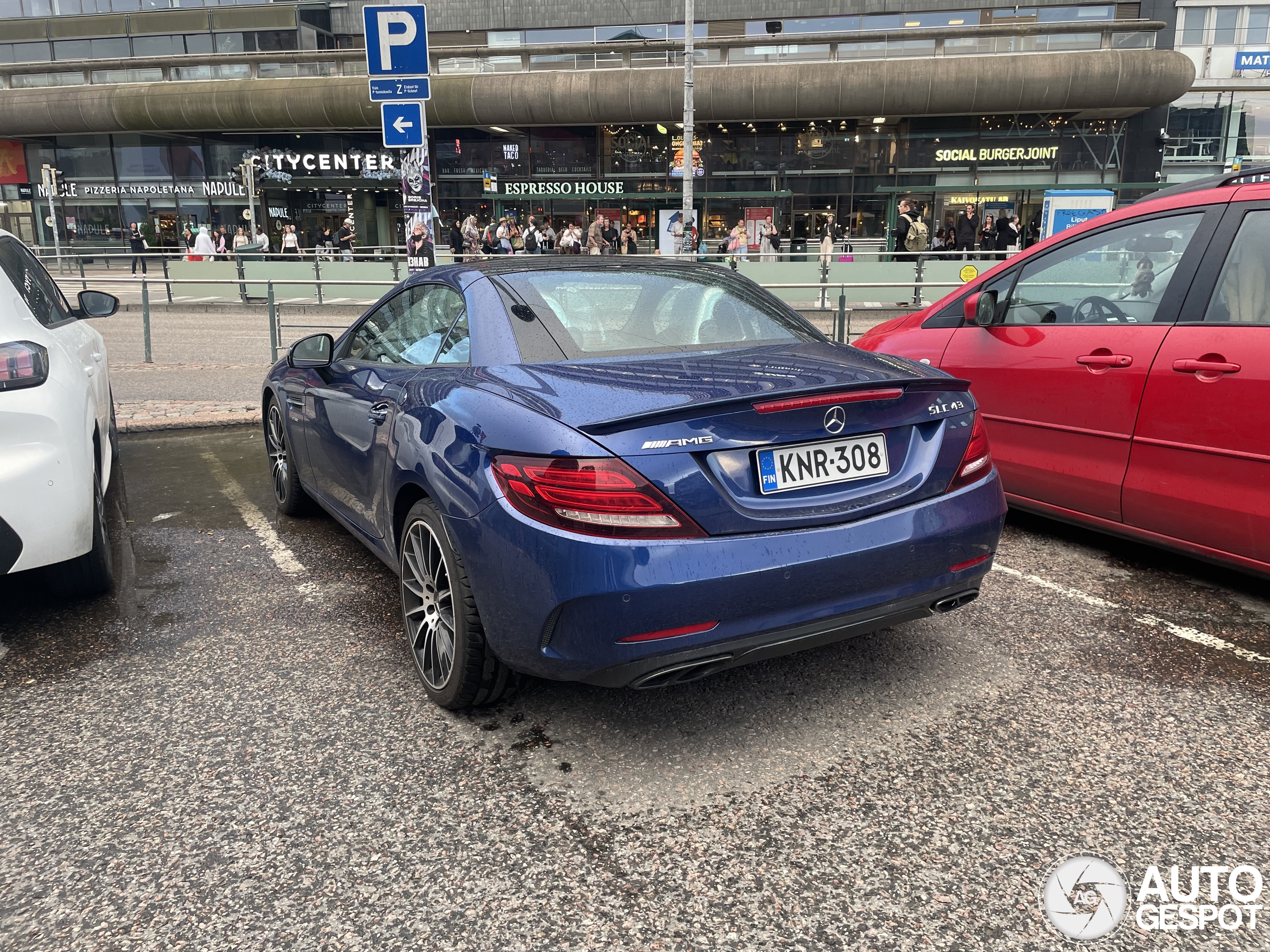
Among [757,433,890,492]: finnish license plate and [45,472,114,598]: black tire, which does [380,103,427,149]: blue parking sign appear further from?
[757,433,890,492]: finnish license plate

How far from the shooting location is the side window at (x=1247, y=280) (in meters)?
3.63

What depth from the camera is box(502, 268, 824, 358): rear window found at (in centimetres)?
316

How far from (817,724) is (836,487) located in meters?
0.81

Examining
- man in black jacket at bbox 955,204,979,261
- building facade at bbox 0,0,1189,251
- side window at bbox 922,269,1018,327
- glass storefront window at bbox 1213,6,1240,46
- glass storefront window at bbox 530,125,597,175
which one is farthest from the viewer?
glass storefront window at bbox 530,125,597,175

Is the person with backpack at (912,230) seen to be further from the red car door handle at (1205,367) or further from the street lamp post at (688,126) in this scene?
the red car door handle at (1205,367)

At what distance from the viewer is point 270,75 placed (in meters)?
34.2

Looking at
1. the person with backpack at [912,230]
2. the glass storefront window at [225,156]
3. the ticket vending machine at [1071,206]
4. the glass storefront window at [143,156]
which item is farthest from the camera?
the glass storefront window at [143,156]

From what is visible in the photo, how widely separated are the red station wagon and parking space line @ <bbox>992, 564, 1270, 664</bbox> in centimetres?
37

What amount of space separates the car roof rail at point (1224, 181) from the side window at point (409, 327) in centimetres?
308

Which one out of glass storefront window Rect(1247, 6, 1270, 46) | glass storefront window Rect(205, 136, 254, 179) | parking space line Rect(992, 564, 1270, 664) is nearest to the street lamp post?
parking space line Rect(992, 564, 1270, 664)

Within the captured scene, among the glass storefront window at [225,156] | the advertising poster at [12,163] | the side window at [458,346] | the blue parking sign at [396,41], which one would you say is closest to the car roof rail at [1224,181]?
the side window at [458,346]

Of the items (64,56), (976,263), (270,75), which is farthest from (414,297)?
(64,56)

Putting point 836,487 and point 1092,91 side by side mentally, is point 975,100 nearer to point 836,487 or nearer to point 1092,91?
point 1092,91

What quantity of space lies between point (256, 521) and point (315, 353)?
5.12 ft
